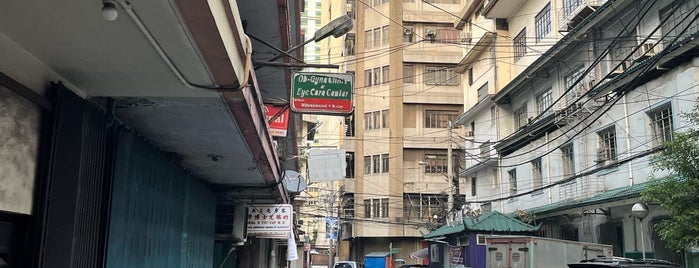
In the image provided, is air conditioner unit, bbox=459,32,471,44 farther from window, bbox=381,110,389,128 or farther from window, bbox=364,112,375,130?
window, bbox=364,112,375,130

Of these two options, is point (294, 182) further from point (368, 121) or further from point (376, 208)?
point (368, 121)

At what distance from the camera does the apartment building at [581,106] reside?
1623 cm

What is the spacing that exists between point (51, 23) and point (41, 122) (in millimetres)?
1166

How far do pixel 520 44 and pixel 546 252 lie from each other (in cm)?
1536

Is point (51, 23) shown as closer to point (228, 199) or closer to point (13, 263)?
point (13, 263)

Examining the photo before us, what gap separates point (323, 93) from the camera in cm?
1036

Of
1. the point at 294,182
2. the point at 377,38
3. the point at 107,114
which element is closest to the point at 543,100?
the point at 294,182

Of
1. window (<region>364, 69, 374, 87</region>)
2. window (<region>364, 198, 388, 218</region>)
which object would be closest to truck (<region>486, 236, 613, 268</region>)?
window (<region>364, 198, 388, 218</region>)

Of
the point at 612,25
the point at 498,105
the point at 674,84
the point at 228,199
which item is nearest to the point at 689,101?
the point at 674,84

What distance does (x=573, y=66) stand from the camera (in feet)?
73.9

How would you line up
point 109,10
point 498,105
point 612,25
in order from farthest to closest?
point 498,105 < point 612,25 < point 109,10

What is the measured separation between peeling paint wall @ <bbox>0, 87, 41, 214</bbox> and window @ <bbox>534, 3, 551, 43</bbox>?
78.1 feet

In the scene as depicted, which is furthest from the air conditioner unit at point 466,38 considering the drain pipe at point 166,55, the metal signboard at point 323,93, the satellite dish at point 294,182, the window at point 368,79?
the drain pipe at point 166,55

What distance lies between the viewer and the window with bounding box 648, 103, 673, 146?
1686 cm
